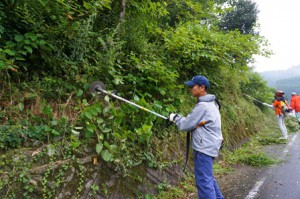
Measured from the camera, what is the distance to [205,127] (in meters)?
3.50

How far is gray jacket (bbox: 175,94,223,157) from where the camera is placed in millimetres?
3475

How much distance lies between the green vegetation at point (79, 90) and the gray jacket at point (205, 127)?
0.91m

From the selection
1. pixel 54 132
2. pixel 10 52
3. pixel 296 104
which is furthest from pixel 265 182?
pixel 296 104

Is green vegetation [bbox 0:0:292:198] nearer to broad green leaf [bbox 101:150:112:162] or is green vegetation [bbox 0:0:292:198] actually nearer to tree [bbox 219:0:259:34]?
broad green leaf [bbox 101:150:112:162]

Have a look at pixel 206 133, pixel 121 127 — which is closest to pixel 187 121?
pixel 206 133

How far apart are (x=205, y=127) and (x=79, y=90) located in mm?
2205

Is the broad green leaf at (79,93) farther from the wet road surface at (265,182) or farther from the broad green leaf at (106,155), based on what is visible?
the wet road surface at (265,182)

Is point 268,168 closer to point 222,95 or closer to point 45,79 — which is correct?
point 222,95

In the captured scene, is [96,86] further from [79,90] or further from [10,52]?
[10,52]

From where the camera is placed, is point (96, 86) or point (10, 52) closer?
point (10, 52)

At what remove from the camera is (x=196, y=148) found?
3557 mm

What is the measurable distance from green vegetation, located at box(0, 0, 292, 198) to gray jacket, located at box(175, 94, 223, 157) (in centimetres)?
91

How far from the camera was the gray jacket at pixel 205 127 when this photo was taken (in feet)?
11.4

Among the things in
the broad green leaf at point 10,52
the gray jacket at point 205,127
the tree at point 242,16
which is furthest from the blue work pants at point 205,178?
the tree at point 242,16
